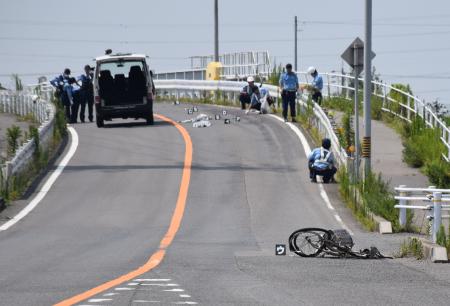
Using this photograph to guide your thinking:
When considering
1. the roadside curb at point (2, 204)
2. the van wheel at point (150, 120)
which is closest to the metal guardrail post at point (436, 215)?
the roadside curb at point (2, 204)

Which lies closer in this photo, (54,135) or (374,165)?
(374,165)

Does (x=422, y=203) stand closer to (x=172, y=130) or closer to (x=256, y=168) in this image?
(x=256, y=168)

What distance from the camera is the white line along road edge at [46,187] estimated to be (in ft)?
78.6

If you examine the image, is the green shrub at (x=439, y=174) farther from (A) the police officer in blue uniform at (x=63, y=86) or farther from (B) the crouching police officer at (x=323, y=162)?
(A) the police officer in blue uniform at (x=63, y=86)

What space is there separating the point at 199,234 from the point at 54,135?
1493 centimetres

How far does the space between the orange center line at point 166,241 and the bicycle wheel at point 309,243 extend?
1.92m

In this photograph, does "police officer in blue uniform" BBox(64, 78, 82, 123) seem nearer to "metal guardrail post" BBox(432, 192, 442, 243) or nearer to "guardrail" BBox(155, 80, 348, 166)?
"guardrail" BBox(155, 80, 348, 166)

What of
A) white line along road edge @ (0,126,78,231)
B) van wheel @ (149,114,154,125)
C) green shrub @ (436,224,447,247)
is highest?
van wheel @ (149,114,154,125)

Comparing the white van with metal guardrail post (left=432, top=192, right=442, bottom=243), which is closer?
metal guardrail post (left=432, top=192, right=442, bottom=243)

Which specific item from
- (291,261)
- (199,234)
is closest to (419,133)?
(199,234)

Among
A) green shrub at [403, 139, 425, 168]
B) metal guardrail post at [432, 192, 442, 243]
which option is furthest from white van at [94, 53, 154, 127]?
metal guardrail post at [432, 192, 442, 243]

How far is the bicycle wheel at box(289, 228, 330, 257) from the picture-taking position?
17312 mm

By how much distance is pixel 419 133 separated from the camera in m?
34.8

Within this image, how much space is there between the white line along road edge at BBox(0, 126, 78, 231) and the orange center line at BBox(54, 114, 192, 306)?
3.13 m
